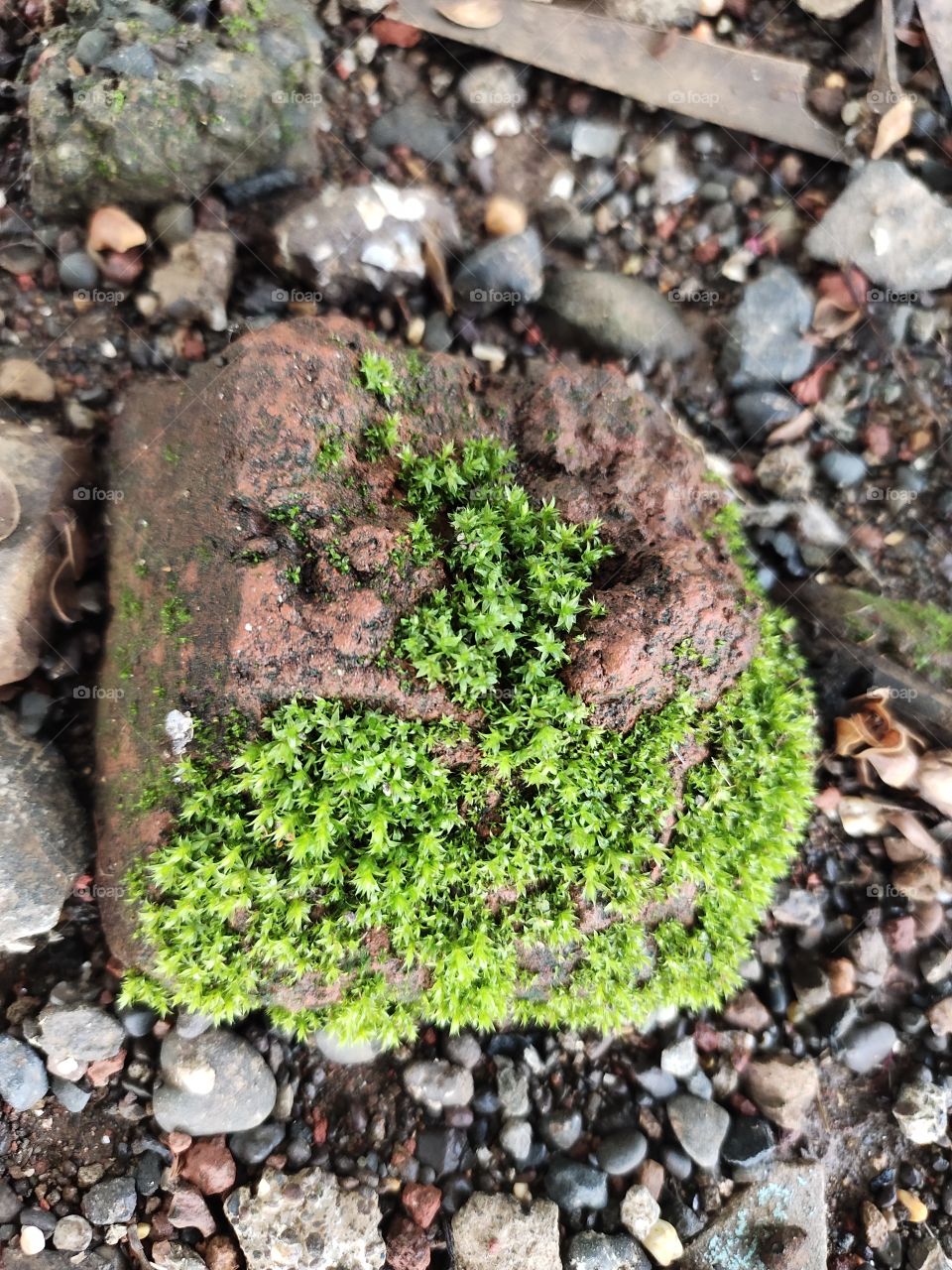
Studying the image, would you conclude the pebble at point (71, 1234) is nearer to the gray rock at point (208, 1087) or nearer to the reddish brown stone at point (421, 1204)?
the gray rock at point (208, 1087)

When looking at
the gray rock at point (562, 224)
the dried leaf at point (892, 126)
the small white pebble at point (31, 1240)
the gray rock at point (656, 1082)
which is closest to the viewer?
the small white pebble at point (31, 1240)

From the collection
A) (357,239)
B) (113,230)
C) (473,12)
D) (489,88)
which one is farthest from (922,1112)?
(473,12)

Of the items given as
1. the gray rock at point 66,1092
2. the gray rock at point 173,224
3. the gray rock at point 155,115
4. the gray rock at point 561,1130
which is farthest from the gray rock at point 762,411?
the gray rock at point 66,1092

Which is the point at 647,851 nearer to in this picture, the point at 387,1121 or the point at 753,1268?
the point at 387,1121

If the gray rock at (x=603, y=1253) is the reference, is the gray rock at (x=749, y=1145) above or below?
above

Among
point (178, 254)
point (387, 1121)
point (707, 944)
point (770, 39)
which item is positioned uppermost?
point (770, 39)

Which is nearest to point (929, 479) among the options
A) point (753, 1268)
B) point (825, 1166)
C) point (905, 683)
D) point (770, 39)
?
point (905, 683)
